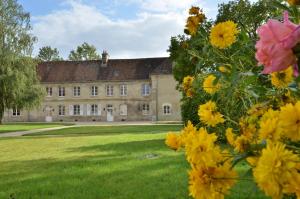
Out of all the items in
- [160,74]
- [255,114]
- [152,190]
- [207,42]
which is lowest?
[152,190]

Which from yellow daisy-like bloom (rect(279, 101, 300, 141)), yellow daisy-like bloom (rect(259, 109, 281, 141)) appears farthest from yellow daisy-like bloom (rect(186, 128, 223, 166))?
yellow daisy-like bloom (rect(279, 101, 300, 141))

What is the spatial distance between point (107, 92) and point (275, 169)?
58841 millimetres

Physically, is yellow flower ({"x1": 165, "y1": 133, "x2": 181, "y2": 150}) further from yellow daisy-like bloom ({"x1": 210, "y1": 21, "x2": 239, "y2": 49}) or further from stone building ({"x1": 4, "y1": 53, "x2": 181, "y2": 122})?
stone building ({"x1": 4, "y1": 53, "x2": 181, "y2": 122})

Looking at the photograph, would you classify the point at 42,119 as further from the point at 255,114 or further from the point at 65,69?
the point at 255,114

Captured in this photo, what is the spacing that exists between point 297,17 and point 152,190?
6.25 m

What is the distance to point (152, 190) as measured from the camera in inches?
295

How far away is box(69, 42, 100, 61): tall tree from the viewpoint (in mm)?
91000

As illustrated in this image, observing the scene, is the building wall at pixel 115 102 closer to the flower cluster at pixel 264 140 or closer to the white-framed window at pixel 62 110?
the white-framed window at pixel 62 110

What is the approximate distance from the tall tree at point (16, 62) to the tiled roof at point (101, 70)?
23.5 meters

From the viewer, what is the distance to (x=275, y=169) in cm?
111

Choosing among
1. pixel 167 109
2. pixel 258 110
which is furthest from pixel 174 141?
pixel 167 109

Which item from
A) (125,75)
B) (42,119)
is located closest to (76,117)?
(42,119)

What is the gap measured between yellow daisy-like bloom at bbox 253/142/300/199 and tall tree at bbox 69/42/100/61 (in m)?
90.6

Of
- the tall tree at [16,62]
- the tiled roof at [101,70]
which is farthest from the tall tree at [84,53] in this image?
the tall tree at [16,62]
